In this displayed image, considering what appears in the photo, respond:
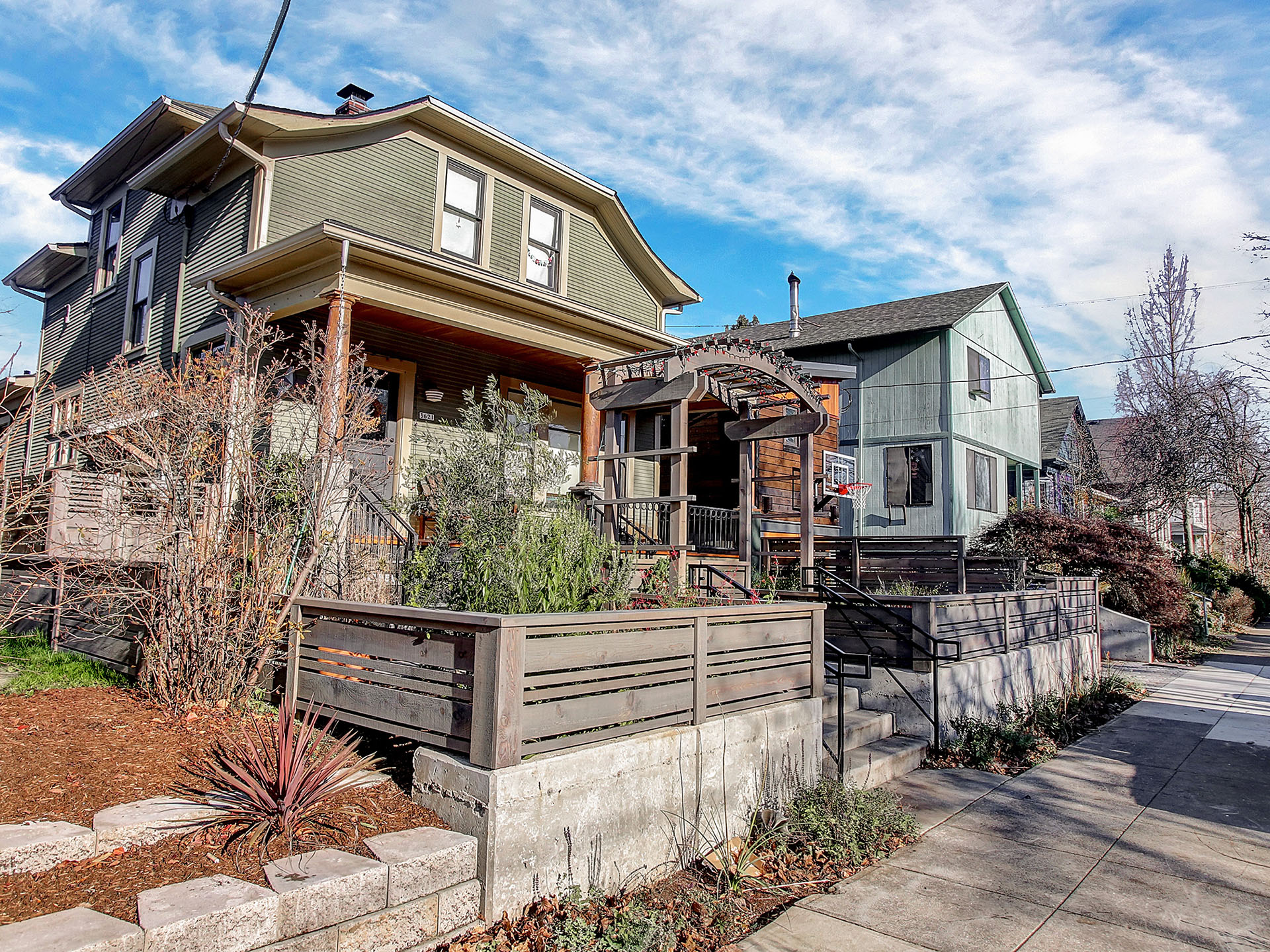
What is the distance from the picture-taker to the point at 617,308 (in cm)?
1491

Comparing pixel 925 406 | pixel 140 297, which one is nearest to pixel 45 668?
pixel 140 297

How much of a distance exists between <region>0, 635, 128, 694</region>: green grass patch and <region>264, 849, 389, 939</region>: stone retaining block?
3478mm

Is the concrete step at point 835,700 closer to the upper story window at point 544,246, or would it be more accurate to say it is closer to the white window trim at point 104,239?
the upper story window at point 544,246

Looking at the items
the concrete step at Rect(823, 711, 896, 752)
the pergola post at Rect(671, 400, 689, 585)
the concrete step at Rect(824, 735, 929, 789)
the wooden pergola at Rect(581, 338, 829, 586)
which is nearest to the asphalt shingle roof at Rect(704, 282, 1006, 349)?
the wooden pergola at Rect(581, 338, 829, 586)

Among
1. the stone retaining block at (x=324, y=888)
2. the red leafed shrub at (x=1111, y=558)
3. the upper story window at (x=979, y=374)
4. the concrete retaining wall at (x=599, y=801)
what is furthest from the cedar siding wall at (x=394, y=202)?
the upper story window at (x=979, y=374)

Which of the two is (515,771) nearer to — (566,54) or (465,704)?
(465,704)

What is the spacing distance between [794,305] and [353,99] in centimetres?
1452

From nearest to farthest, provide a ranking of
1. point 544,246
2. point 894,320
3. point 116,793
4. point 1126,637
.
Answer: point 116,793
point 544,246
point 1126,637
point 894,320

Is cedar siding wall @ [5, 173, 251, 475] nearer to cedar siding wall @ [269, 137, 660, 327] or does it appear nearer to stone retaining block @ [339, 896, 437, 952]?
cedar siding wall @ [269, 137, 660, 327]

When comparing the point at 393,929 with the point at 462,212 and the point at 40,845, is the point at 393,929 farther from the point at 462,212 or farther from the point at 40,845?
the point at 462,212

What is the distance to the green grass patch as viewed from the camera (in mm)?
5668

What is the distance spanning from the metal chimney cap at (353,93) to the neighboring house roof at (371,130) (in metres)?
1.55

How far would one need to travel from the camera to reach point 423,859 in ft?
11.1

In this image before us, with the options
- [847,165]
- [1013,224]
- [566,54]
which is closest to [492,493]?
[566,54]
